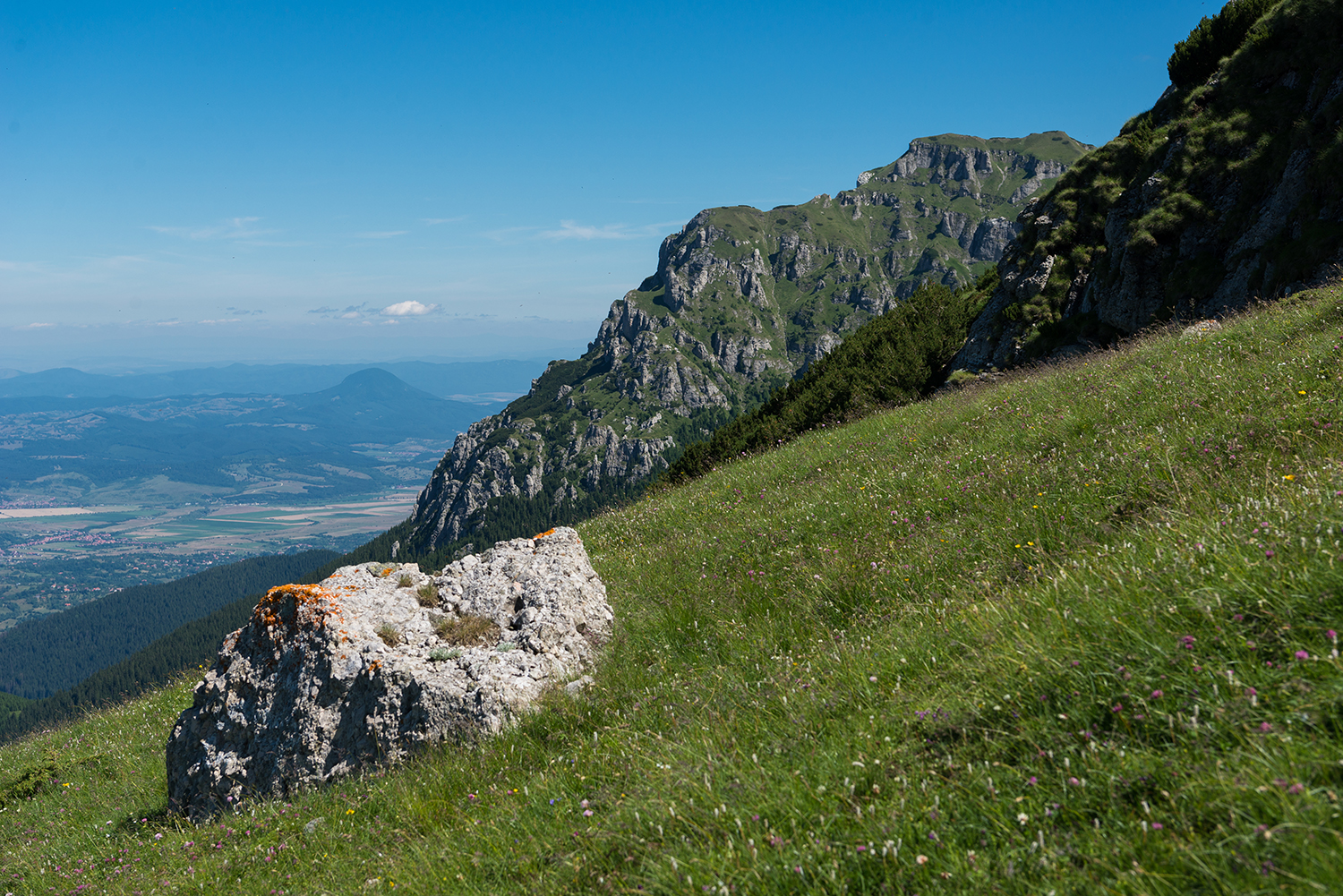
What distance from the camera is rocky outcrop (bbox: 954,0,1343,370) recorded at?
20.8 meters

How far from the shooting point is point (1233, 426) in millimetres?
8242

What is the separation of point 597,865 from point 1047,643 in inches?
131

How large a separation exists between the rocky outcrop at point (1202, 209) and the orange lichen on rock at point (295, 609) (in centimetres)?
2439

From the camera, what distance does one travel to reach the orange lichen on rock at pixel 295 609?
8.80 metres

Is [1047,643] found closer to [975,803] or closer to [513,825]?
[975,803]

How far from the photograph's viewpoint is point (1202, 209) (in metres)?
24.6

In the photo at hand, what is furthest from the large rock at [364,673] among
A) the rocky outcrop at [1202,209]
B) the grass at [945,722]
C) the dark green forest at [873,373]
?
the rocky outcrop at [1202,209]

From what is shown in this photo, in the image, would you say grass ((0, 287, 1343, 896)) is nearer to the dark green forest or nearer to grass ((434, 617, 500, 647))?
grass ((434, 617, 500, 647))

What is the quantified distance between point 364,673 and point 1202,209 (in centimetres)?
3201

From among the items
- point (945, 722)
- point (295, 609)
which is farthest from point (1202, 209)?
point (295, 609)

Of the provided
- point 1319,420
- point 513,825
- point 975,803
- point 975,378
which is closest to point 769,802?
point 975,803

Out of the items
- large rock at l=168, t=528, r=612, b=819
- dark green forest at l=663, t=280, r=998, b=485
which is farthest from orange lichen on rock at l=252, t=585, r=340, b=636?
dark green forest at l=663, t=280, r=998, b=485

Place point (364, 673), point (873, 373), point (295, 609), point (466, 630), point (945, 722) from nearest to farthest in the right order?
point (945, 722) < point (364, 673) < point (295, 609) < point (466, 630) < point (873, 373)

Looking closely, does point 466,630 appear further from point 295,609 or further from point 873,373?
point 873,373
